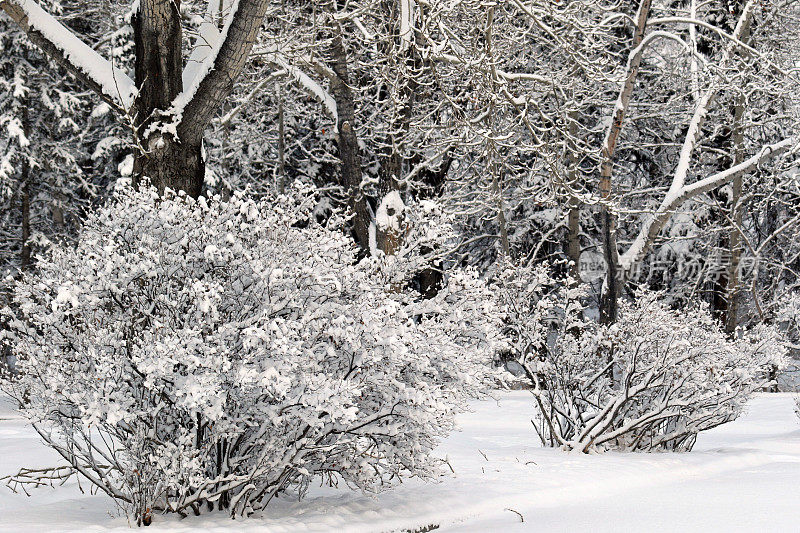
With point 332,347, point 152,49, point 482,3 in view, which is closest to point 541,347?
point 482,3

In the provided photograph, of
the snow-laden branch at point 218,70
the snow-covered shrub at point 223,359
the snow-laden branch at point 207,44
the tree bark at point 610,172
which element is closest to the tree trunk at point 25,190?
the tree bark at point 610,172

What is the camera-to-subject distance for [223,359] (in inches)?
152

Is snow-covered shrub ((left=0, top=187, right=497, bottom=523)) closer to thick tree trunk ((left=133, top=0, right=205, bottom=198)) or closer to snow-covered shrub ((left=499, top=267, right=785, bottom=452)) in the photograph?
thick tree trunk ((left=133, top=0, right=205, bottom=198))

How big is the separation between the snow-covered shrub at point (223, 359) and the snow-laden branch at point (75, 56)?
1.76 metres

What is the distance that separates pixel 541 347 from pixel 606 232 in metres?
4.75

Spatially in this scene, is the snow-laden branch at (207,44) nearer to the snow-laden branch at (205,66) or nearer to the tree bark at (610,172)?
the snow-laden branch at (205,66)

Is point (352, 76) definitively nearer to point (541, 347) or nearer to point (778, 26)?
point (541, 347)

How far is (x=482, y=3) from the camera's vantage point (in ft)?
21.2

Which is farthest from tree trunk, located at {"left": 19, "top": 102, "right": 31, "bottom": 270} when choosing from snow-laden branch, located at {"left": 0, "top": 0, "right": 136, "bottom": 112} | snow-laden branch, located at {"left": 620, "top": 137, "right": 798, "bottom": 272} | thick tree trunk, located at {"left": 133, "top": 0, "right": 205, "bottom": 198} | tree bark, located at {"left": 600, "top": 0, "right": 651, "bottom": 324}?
snow-laden branch, located at {"left": 620, "top": 137, "right": 798, "bottom": 272}

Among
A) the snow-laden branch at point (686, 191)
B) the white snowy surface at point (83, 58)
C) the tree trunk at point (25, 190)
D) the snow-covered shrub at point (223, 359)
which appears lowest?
the snow-covered shrub at point (223, 359)

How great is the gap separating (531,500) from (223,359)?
2.55 meters

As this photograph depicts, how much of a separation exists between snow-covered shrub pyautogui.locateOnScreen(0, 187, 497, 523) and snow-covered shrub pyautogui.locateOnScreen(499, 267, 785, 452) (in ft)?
9.55

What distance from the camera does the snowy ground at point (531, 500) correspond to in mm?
4402

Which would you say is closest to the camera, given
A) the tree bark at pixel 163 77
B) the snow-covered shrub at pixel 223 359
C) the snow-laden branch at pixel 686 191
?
the snow-covered shrub at pixel 223 359
